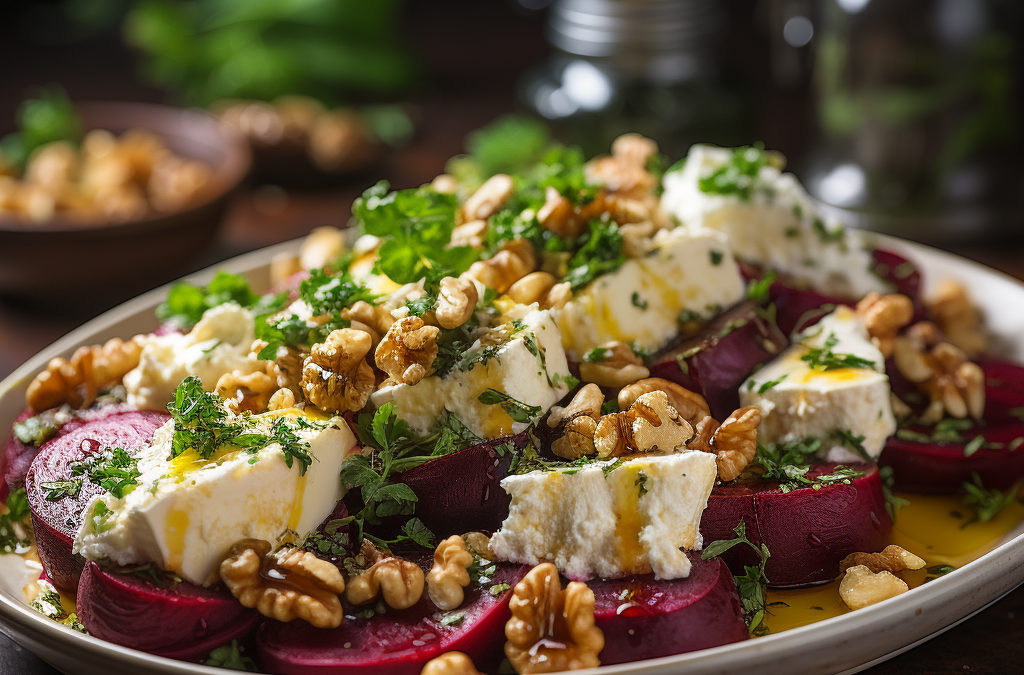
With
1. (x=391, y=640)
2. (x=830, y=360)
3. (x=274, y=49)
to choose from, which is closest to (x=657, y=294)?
(x=830, y=360)

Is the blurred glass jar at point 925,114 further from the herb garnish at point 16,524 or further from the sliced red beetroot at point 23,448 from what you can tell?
the herb garnish at point 16,524

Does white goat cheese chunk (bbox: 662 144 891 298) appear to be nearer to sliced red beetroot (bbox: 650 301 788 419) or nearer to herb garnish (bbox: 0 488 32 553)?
sliced red beetroot (bbox: 650 301 788 419)

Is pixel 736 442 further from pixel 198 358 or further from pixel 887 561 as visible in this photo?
pixel 198 358

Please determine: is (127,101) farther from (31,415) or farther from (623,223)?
(623,223)

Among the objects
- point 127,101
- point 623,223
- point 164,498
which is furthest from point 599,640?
point 127,101

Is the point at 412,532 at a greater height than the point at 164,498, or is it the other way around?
the point at 164,498

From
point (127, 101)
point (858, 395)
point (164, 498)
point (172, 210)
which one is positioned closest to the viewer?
point (164, 498)
